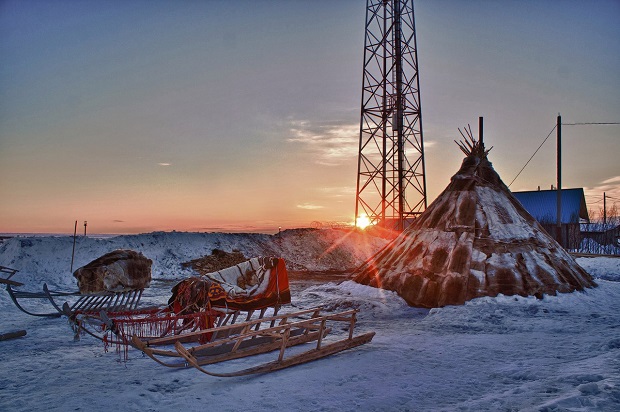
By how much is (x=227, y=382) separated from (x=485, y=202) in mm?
11601

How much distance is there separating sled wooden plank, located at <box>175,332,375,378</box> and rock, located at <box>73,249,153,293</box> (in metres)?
5.32

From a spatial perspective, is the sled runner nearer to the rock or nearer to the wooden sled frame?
the wooden sled frame

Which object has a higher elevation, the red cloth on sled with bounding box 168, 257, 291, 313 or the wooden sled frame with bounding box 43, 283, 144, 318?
the red cloth on sled with bounding box 168, 257, 291, 313

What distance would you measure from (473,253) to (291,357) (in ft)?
26.9

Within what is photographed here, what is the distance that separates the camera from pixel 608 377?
6246 mm

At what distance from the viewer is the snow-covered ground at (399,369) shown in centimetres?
629

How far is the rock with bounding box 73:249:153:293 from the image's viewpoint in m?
11.8

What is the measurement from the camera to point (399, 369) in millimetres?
7742

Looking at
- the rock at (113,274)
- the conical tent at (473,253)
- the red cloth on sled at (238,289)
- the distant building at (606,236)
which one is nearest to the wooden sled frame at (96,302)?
the rock at (113,274)

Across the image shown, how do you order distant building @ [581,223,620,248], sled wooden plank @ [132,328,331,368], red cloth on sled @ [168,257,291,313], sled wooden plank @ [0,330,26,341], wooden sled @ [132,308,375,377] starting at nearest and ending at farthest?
1. wooden sled @ [132,308,375,377]
2. sled wooden plank @ [132,328,331,368]
3. red cloth on sled @ [168,257,291,313]
4. sled wooden plank @ [0,330,26,341]
5. distant building @ [581,223,620,248]

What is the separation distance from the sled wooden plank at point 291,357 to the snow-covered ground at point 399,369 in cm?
13

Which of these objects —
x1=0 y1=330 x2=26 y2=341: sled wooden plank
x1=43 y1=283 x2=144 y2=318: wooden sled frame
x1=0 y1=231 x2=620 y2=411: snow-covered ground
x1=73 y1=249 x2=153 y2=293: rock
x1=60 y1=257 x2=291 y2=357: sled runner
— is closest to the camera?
x1=0 y1=231 x2=620 y2=411: snow-covered ground

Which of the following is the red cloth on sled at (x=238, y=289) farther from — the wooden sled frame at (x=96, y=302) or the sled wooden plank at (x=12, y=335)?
the sled wooden plank at (x=12, y=335)

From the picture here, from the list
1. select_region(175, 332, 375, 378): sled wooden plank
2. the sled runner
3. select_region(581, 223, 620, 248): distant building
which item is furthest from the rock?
select_region(581, 223, 620, 248): distant building
